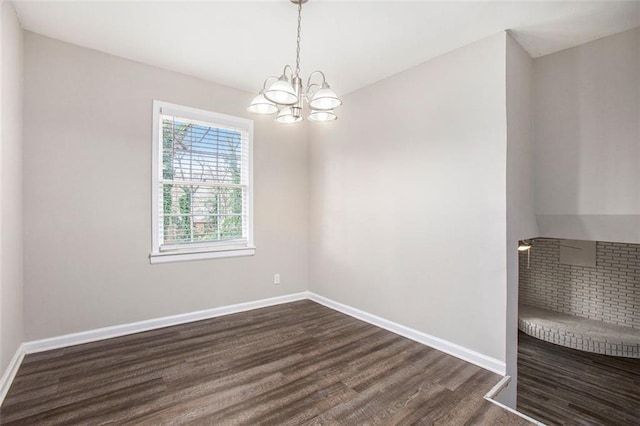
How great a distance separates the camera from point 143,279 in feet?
10.8

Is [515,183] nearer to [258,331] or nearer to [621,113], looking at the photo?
[621,113]

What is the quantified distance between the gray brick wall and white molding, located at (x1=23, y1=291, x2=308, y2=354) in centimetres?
413

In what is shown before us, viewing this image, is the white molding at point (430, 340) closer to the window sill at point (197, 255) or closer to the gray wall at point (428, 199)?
the gray wall at point (428, 199)

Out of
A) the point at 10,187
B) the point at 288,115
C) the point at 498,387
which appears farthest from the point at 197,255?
the point at 498,387

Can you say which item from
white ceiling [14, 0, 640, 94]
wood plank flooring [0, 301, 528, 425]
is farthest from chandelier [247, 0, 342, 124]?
wood plank flooring [0, 301, 528, 425]

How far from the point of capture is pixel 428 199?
10.2 ft

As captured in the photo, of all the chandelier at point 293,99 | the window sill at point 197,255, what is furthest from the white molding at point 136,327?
the chandelier at point 293,99

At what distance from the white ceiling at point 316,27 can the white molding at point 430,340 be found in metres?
2.74

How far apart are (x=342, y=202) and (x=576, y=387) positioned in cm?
308

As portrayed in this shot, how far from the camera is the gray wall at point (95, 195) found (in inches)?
109

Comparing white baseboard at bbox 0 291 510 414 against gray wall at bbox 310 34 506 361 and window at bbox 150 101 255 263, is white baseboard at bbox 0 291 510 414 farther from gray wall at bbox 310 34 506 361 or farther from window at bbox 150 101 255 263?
window at bbox 150 101 255 263

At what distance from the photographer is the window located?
342 centimetres

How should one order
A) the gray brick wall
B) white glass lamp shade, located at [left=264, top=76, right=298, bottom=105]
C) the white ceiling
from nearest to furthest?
white glass lamp shade, located at [left=264, top=76, right=298, bottom=105] → the white ceiling → the gray brick wall

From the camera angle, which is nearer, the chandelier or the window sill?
the chandelier
